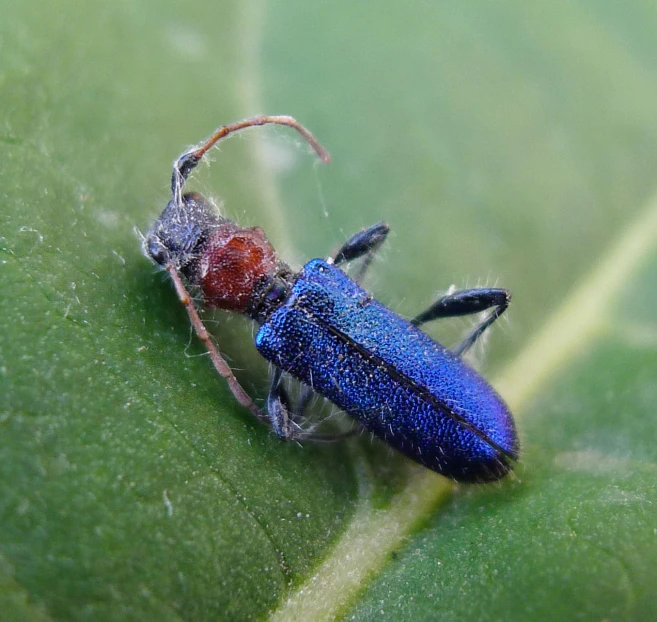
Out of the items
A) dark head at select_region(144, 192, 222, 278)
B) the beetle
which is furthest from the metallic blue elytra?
dark head at select_region(144, 192, 222, 278)

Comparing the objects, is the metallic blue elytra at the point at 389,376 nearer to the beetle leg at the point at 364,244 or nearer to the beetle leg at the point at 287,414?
the beetle leg at the point at 287,414

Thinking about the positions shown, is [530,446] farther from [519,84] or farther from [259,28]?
[259,28]

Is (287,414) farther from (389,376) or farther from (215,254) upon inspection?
(215,254)

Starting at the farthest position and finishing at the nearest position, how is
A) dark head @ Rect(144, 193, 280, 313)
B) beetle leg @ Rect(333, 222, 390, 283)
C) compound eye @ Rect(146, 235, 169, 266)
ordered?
beetle leg @ Rect(333, 222, 390, 283), dark head @ Rect(144, 193, 280, 313), compound eye @ Rect(146, 235, 169, 266)

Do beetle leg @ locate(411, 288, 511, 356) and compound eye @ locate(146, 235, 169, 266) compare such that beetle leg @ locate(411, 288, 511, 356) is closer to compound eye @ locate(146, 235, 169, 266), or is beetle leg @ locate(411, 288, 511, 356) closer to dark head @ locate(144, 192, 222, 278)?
dark head @ locate(144, 192, 222, 278)

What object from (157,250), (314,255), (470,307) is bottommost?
(157,250)

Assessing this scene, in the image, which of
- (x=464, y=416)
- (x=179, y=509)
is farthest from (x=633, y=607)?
(x=179, y=509)

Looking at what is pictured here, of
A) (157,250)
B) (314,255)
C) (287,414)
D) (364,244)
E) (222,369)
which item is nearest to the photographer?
(222,369)

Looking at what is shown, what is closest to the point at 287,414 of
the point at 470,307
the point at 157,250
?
the point at 157,250
